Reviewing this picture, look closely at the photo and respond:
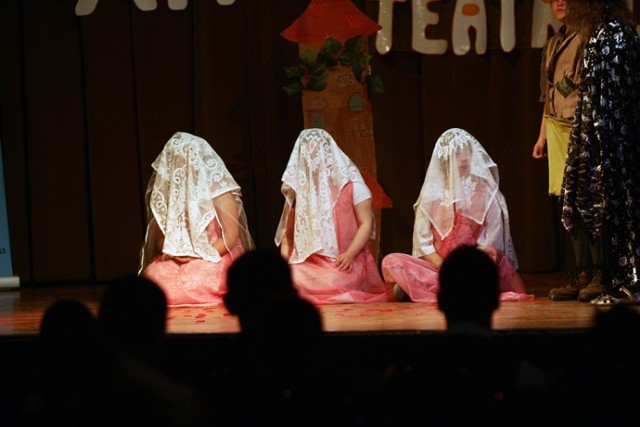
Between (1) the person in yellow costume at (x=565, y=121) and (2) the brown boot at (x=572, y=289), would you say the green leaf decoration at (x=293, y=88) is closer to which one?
(1) the person in yellow costume at (x=565, y=121)

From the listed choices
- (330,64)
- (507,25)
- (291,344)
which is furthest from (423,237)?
(291,344)

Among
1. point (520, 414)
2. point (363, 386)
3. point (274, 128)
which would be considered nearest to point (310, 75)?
point (274, 128)

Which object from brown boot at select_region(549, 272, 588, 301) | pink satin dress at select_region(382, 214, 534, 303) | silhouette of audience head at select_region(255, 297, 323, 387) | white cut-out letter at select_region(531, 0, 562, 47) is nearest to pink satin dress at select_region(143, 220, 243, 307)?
pink satin dress at select_region(382, 214, 534, 303)

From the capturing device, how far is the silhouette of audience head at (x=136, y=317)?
221cm

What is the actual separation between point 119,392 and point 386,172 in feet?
15.3

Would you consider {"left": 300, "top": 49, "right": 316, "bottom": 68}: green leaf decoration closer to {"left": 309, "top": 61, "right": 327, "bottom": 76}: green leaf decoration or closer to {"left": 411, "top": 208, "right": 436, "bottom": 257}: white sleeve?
{"left": 309, "top": 61, "right": 327, "bottom": 76}: green leaf decoration

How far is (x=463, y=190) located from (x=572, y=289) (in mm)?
790

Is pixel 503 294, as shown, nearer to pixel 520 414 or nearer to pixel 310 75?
pixel 310 75

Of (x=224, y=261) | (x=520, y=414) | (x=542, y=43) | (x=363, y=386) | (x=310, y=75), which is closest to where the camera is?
(x=520, y=414)

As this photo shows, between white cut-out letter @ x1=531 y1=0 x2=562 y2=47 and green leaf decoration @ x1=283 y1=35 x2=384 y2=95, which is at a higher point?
white cut-out letter @ x1=531 y1=0 x2=562 y2=47

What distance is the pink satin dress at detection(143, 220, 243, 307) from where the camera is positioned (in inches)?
195

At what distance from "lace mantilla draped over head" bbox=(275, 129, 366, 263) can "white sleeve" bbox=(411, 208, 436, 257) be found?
1.23ft

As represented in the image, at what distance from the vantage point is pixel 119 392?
1.87m

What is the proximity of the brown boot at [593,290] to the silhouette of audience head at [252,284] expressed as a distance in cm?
216
